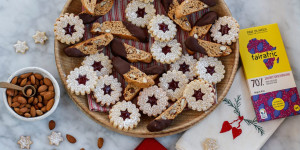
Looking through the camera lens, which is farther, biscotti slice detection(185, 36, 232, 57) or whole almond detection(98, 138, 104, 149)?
whole almond detection(98, 138, 104, 149)

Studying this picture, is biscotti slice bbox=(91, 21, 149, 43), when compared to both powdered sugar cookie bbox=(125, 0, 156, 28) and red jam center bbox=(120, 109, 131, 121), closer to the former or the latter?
powdered sugar cookie bbox=(125, 0, 156, 28)

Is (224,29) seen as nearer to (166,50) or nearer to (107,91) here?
(166,50)

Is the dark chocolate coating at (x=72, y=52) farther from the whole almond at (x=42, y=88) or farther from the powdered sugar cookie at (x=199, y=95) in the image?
the powdered sugar cookie at (x=199, y=95)

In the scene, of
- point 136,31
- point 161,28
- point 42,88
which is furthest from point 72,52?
point 161,28

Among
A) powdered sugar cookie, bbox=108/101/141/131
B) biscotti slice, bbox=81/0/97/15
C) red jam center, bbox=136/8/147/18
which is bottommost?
powdered sugar cookie, bbox=108/101/141/131

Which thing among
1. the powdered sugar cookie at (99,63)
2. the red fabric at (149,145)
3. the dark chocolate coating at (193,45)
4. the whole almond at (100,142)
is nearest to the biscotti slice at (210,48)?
the dark chocolate coating at (193,45)

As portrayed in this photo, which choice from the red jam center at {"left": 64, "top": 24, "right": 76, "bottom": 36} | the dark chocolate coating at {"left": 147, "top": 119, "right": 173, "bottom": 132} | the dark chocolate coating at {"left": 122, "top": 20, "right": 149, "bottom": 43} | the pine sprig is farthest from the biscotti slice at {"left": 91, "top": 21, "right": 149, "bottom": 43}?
the pine sprig
